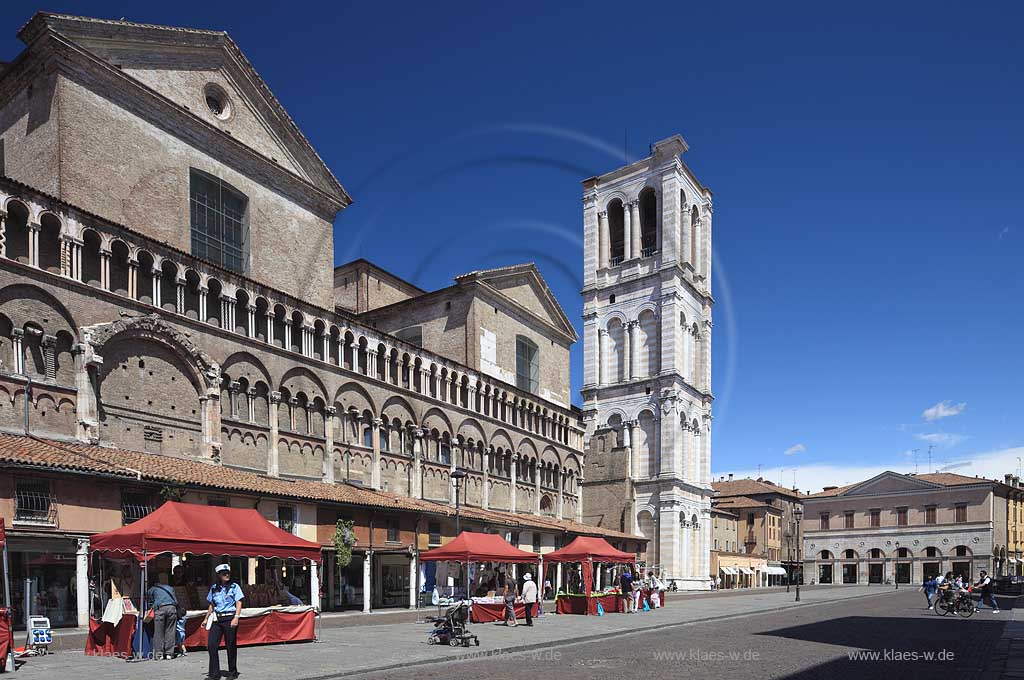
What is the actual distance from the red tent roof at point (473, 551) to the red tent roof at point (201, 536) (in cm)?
702

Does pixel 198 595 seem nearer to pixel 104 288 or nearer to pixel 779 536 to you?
pixel 104 288

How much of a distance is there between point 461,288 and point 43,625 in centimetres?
3173

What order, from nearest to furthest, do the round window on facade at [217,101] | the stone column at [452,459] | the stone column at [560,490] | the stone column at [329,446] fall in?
the round window on facade at [217,101] < the stone column at [329,446] < the stone column at [452,459] < the stone column at [560,490]

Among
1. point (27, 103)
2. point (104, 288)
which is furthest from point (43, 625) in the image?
point (27, 103)

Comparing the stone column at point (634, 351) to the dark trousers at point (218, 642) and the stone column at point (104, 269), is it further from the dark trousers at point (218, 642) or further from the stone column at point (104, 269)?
the dark trousers at point (218, 642)

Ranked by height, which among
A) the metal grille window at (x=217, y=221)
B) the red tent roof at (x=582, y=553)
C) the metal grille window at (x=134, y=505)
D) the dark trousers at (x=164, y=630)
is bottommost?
the red tent roof at (x=582, y=553)

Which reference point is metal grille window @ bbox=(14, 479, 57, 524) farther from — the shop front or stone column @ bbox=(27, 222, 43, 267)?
stone column @ bbox=(27, 222, 43, 267)

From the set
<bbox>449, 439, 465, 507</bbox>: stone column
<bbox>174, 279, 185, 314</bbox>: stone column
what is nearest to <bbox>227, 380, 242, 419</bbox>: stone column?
<bbox>174, 279, 185, 314</bbox>: stone column

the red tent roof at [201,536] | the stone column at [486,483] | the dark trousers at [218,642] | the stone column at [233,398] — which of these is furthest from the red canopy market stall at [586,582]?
the dark trousers at [218,642]

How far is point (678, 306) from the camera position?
65.5 metres

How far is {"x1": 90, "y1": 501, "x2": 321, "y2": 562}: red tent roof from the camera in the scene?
17656mm

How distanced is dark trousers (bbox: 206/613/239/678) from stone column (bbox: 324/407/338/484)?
19948 mm

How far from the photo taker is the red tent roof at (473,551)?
27406 millimetres

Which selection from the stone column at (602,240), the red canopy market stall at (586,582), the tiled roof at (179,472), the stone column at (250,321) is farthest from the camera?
the stone column at (602,240)
